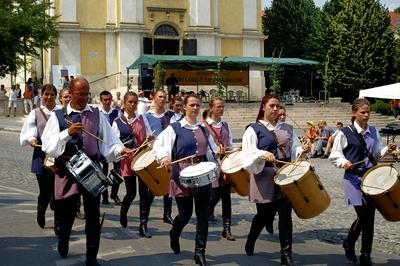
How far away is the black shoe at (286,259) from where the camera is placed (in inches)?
304

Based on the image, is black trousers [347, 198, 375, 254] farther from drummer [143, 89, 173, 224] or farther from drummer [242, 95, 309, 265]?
drummer [143, 89, 173, 224]

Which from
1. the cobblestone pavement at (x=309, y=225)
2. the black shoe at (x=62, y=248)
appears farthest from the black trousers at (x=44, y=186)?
the black shoe at (x=62, y=248)

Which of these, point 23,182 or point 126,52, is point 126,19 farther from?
point 23,182

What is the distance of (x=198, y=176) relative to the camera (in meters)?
7.38

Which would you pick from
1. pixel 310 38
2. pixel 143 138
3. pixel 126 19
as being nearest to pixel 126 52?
pixel 126 19

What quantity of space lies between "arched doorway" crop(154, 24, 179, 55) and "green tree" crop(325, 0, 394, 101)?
1156cm

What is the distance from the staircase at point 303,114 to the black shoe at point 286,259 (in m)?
28.8

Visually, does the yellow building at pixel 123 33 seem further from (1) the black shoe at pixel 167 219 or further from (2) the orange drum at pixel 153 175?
(2) the orange drum at pixel 153 175

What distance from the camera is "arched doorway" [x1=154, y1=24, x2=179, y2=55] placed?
165 feet

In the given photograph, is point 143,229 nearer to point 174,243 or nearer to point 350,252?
point 174,243

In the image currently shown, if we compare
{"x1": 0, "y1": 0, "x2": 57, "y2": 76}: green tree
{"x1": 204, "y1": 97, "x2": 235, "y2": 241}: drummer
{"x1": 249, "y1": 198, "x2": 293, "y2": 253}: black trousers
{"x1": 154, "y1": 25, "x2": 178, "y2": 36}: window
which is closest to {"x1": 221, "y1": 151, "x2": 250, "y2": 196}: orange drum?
{"x1": 204, "y1": 97, "x2": 235, "y2": 241}: drummer

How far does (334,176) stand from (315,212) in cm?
969

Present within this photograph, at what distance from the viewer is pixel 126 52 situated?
48.6 meters

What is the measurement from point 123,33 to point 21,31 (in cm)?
1337
